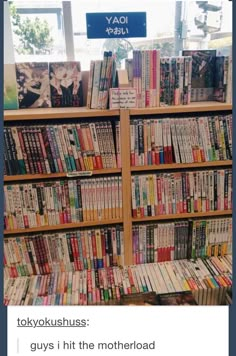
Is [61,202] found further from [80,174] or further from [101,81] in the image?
[101,81]

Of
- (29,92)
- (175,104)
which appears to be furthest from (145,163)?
(29,92)

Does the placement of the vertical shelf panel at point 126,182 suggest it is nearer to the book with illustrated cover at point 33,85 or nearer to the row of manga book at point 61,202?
the row of manga book at point 61,202

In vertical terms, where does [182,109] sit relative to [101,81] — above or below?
below

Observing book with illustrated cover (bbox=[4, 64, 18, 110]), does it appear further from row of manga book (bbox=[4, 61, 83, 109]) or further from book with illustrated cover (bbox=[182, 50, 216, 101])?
book with illustrated cover (bbox=[182, 50, 216, 101])

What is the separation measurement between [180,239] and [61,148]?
72cm

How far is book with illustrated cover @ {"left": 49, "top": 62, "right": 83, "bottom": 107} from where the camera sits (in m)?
1.42

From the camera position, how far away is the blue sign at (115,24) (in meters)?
1.25

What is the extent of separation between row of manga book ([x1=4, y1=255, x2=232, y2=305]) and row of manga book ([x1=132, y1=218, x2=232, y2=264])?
0.05 m

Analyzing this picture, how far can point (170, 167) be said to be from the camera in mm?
1446

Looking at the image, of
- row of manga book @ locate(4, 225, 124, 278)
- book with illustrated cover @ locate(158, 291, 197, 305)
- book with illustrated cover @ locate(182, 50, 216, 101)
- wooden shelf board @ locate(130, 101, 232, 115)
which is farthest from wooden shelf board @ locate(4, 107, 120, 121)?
book with illustrated cover @ locate(158, 291, 197, 305)

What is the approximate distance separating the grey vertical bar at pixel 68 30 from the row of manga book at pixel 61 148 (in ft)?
2.41

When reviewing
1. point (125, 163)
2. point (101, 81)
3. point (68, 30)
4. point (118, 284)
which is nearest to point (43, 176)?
point (125, 163)

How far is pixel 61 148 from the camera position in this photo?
4.49 feet

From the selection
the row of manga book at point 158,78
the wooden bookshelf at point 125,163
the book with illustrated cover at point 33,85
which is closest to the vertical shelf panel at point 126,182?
the wooden bookshelf at point 125,163
